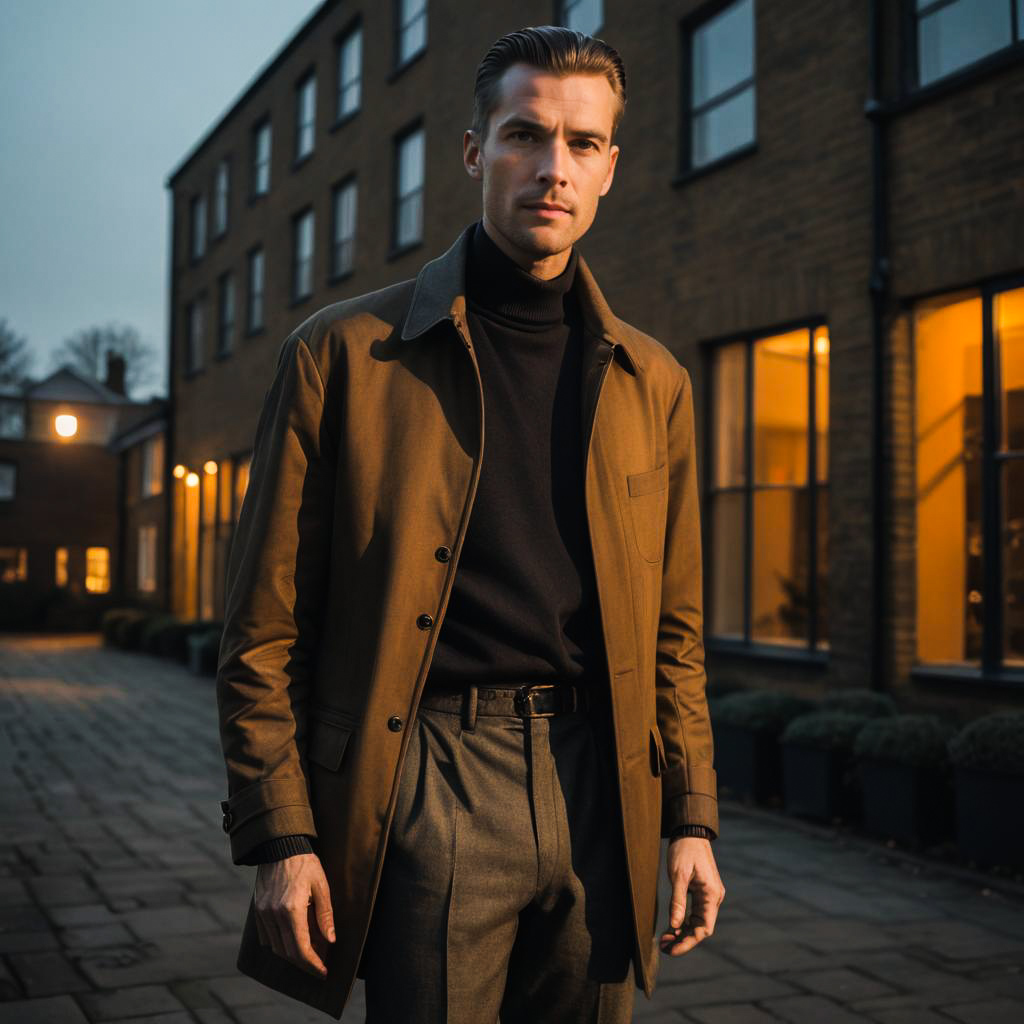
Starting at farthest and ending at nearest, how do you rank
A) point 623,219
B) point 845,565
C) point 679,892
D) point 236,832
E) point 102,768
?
1. point 623,219
2. point 102,768
3. point 845,565
4. point 679,892
5. point 236,832

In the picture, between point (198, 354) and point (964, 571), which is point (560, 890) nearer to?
point (964, 571)

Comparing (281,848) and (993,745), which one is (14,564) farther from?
(281,848)

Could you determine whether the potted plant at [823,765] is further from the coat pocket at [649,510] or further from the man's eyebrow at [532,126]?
the man's eyebrow at [532,126]

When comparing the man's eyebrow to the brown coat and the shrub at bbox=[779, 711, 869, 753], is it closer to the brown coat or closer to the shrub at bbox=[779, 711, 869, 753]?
the brown coat

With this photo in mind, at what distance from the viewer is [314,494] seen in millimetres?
2072

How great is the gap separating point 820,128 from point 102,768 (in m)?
7.47

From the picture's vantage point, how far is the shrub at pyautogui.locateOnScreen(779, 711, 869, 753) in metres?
7.56

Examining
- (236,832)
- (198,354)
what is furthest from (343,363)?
(198,354)

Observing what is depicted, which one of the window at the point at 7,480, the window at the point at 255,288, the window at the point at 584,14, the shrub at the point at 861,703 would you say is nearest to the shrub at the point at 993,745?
the shrub at the point at 861,703

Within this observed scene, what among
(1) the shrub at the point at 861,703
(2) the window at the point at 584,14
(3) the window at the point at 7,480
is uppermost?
(2) the window at the point at 584,14

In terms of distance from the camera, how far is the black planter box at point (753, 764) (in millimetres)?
8289

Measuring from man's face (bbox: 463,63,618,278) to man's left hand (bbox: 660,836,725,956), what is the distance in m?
1.11

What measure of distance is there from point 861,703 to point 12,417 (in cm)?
4587

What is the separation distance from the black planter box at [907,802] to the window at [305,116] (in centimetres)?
1685
